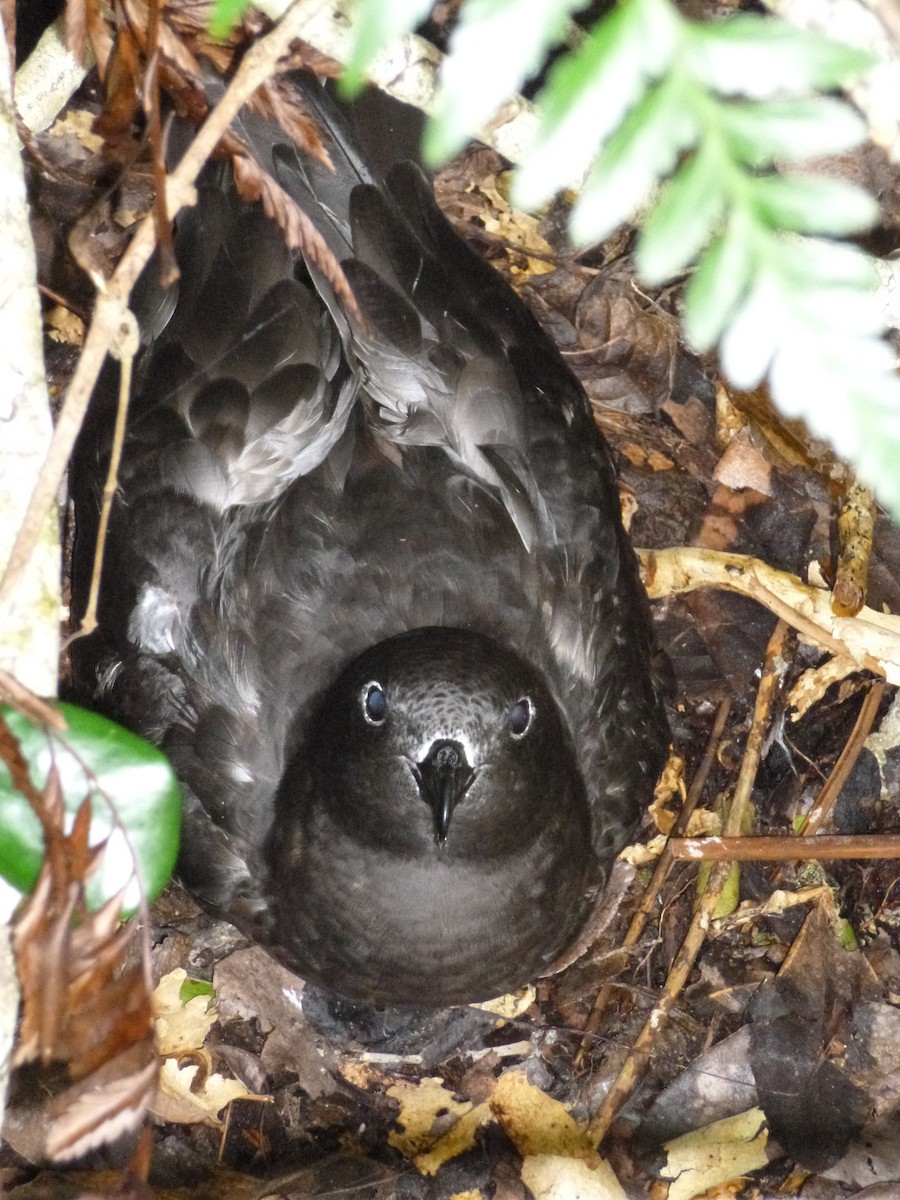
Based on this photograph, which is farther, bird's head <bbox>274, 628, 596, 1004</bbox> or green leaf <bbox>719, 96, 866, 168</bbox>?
bird's head <bbox>274, 628, 596, 1004</bbox>

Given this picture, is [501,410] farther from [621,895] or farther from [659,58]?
[659,58]

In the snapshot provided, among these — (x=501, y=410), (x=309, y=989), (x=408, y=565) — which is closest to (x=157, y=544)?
(x=408, y=565)

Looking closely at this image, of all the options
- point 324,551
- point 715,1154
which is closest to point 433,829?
point 324,551

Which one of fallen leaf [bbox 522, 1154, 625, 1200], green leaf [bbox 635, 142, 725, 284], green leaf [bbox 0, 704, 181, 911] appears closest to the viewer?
Result: green leaf [bbox 635, 142, 725, 284]

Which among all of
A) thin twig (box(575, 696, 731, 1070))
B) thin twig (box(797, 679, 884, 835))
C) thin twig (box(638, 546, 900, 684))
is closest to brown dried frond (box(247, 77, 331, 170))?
thin twig (box(638, 546, 900, 684))

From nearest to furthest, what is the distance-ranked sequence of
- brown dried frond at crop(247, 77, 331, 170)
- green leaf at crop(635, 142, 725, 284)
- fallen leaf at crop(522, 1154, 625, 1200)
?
green leaf at crop(635, 142, 725, 284)
brown dried frond at crop(247, 77, 331, 170)
fallen leaf at crop(522, 1154, 625, 1200)

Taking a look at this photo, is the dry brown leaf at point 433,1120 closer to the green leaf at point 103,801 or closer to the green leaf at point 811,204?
the green leaf at point 103,801

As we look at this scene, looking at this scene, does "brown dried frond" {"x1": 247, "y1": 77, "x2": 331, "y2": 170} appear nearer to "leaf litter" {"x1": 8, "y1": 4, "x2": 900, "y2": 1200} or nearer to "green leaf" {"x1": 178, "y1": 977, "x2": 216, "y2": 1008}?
"leaf litter" {"x1": 8, "y1": 4, "x2": 900, "y2": 1200}

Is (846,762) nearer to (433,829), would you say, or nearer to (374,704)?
(433,829)
